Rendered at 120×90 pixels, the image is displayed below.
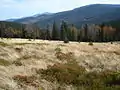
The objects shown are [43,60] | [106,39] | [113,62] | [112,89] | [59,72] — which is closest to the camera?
[112,89]

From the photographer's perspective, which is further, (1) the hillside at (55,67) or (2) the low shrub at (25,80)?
(1) the hillside at (55,67)

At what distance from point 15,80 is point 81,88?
7421mm

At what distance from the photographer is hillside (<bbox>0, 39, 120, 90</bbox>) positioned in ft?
110

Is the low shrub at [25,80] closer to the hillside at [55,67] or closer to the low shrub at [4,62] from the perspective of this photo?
the hillside at [55,67]

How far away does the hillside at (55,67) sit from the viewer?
33472mm

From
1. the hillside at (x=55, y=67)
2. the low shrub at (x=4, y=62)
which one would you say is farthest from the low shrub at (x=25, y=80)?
the low shrub at (x=4, y=62)

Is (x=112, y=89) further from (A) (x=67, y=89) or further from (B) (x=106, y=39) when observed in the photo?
(B) (x=106, y=39)

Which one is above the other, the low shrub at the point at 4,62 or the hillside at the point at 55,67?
the low shrub at the point at 4,62

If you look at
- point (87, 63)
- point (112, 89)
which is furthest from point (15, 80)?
point (87, 63)

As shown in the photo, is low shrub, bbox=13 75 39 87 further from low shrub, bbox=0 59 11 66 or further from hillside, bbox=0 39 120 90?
low shrub, bbox=0 59 11 66

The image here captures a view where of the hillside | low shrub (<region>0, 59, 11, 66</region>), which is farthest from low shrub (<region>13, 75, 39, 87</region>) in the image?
low shrub (<region>0, 59, 11, 66</region>)

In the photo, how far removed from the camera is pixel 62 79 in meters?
36.6

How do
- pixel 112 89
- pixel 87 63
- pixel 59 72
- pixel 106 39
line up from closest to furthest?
pixel 112 89 < pixel 59 72 < pixel 87 63 < pixel 106 39

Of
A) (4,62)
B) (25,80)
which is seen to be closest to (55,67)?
(4,62)
